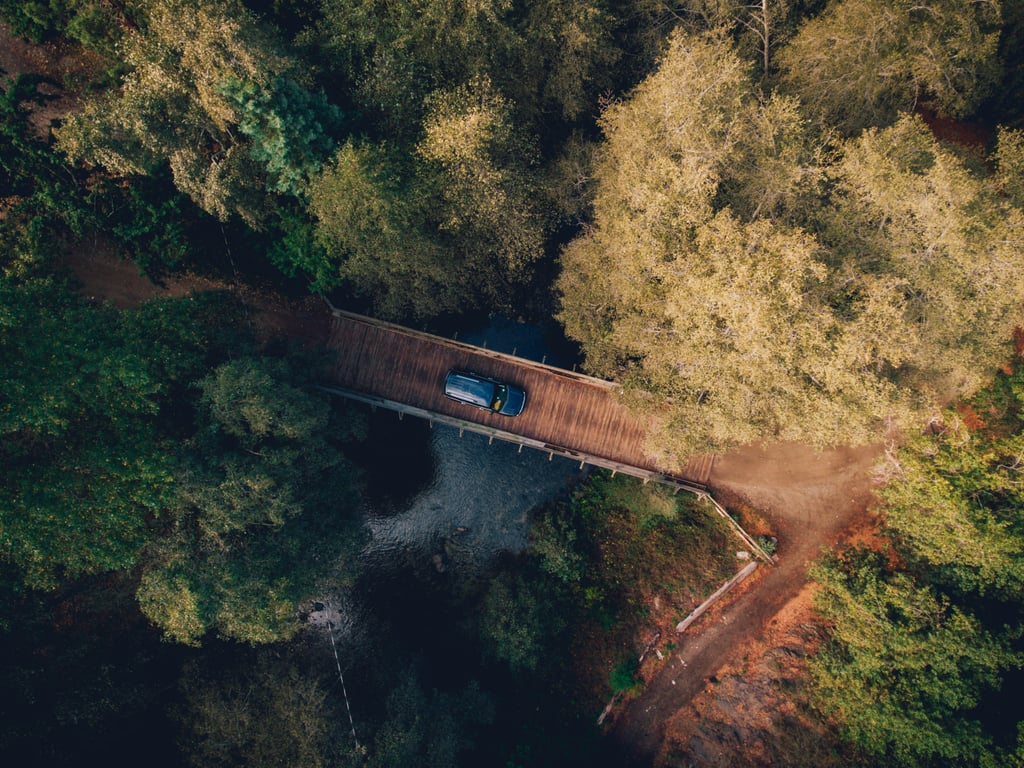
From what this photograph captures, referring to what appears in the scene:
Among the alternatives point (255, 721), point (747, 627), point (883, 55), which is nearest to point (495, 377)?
point (747, 627)

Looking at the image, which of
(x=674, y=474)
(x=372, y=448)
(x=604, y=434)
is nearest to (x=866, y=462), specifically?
(x=674, y=474)

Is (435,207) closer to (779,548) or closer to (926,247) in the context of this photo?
(926,247)

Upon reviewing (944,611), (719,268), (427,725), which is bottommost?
(427,725)

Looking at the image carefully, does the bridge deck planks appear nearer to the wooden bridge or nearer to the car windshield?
the wooden bridge

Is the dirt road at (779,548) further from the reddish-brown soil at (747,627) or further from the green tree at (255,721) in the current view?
the green tree at (255,721)

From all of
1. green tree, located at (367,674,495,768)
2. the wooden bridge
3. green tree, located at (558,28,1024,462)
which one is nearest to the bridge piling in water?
the wooden bridge

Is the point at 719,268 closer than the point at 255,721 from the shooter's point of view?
Yes

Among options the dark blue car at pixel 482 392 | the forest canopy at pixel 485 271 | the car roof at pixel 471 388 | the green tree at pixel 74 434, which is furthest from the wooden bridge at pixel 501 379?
the green tree at pixel 74 434
